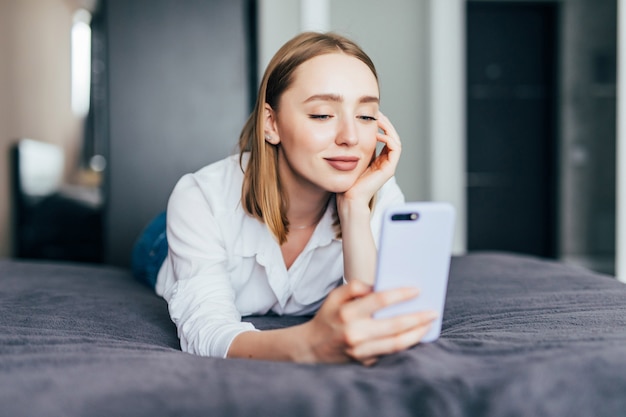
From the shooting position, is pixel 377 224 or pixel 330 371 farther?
pixel 377 224

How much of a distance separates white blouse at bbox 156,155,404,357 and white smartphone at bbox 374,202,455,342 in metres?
0.35

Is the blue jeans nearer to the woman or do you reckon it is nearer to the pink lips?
the woman

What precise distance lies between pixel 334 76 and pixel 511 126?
4.42 meters

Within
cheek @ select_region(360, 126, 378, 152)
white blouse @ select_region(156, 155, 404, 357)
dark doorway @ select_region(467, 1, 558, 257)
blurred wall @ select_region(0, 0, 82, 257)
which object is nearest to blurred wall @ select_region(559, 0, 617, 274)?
dark doorway @ select_region(467, 1, 558, 257)

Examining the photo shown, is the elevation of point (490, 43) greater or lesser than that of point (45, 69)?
greater

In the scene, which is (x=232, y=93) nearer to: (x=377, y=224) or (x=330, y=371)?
(x=377, y=224)

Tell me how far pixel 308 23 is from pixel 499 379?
294 cm

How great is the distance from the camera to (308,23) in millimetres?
3477

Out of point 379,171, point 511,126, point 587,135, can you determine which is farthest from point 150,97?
point 587,135

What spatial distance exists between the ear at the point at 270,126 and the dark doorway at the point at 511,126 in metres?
4.21

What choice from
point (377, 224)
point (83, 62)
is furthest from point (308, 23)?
point (377, 224)

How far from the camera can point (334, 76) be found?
121 centimetres

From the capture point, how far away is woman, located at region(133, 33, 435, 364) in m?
1.14

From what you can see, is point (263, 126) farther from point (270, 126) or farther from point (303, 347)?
point (303, 347)
